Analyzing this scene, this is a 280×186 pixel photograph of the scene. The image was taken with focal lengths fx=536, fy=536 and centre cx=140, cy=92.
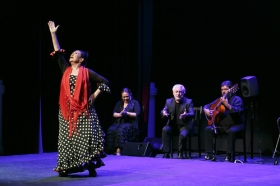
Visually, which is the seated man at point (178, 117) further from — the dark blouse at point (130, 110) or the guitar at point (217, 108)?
the dark blouse at point (130, 110)

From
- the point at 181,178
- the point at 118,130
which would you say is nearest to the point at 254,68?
the point at 118,130

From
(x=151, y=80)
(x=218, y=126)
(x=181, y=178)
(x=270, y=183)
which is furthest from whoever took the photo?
(x=151, y=80)

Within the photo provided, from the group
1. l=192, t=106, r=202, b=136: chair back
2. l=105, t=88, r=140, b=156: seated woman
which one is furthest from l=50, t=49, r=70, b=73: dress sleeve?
l=192, t=106, r=202, b=136: chair back

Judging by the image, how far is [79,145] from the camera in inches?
193

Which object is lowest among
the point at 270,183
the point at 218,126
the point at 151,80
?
the point at 270,183

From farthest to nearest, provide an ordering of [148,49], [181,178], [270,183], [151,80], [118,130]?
[151,80] < [148,49] < [118,130] < [181,178] < [270,183]

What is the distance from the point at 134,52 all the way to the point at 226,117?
7.48ft

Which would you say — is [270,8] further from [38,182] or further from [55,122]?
[38,182]

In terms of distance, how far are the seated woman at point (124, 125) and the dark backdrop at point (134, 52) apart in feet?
1.65

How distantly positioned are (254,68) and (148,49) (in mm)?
1704

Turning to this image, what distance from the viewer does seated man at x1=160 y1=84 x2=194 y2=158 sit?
296 inches

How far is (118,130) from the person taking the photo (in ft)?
26.6

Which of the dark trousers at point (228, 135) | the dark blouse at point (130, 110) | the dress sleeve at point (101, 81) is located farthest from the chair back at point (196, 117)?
the dress sleeve at point (101, 81)

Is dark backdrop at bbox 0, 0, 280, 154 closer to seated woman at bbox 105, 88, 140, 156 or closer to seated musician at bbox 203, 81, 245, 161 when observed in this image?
seated woman at bbox 105, 88, 140, 156
